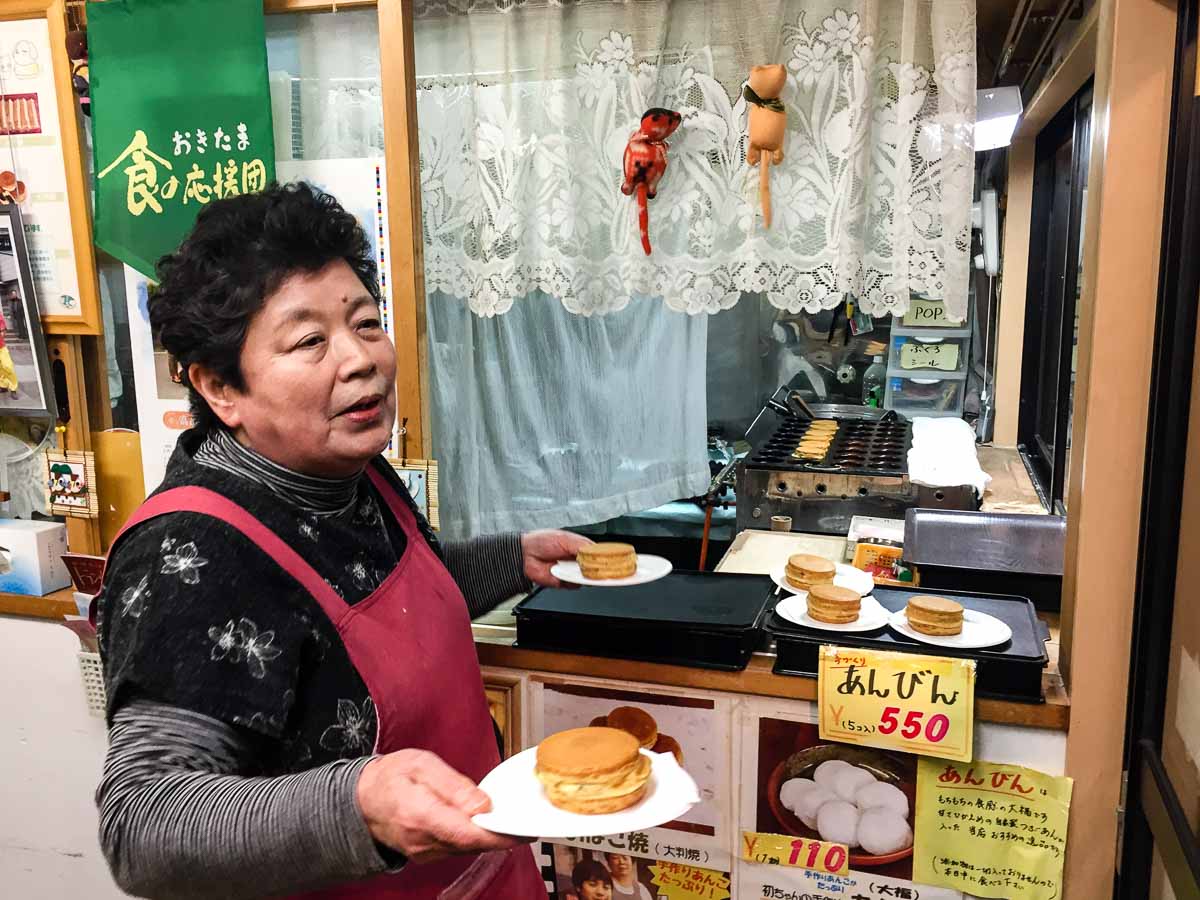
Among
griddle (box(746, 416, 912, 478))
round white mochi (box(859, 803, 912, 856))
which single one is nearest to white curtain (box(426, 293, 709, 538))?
griddle (box(746, 416, 912, 478))

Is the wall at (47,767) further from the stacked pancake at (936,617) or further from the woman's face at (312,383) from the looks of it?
the stacked pancake at (936,617)

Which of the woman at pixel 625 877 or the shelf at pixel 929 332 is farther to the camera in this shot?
the shelf at pixel 929 332

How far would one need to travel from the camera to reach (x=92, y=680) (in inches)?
88.6

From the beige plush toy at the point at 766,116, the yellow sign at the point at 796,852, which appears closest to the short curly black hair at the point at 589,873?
the yellow sign at the point at 796,852

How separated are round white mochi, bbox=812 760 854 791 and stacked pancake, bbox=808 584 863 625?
0.27 metres

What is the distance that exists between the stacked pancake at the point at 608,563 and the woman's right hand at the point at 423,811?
2.45ft

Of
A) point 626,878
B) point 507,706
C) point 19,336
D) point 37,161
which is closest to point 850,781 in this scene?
point 626,878

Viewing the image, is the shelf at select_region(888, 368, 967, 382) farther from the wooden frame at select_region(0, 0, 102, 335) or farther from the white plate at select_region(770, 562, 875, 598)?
the wooden frame at select_region(0, 0, 102, 335)

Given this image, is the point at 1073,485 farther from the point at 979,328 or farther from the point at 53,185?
the point at 979,328

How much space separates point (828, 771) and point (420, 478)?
1.09 m

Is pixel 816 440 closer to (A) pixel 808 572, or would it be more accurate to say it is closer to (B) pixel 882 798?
(A) pixel 808 572

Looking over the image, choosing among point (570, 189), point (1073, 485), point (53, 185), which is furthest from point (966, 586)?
point (53, 185)

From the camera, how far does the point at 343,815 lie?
100 centimetres

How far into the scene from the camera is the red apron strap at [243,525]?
1.23 meters
